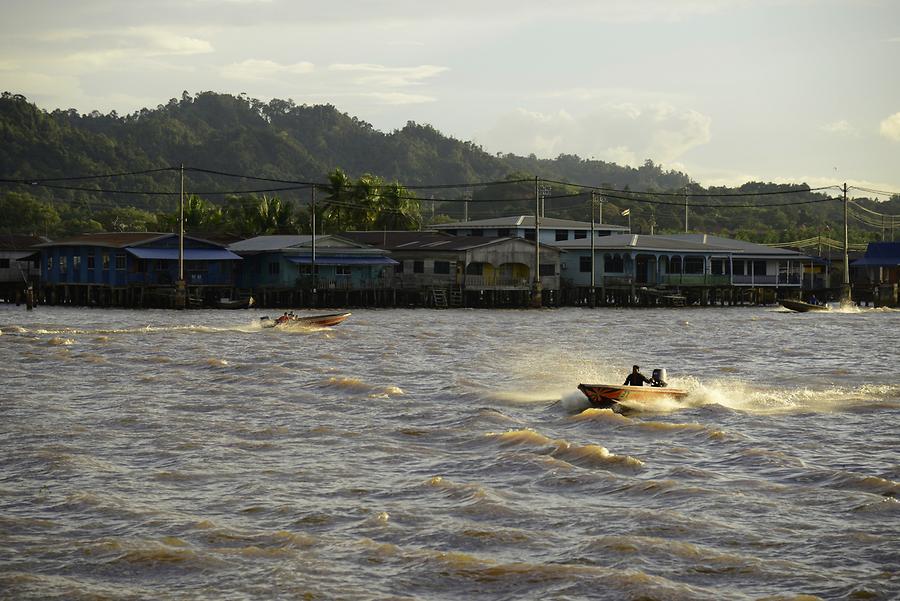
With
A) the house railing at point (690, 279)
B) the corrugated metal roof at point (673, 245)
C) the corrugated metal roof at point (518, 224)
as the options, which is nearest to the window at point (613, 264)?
the corrugated metal roof at point (673, 245)

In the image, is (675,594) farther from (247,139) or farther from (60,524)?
(247,139)

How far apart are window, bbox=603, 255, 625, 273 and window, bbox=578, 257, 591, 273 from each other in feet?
4.30

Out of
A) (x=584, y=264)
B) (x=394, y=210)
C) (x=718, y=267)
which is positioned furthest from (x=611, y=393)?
(x=394, y=210)

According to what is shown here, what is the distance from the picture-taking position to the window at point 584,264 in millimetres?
94119

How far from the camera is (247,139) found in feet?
589

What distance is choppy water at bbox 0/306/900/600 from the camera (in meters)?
14.9

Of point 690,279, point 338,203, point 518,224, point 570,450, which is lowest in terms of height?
point 570,450

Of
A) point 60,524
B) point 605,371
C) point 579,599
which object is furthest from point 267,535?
point 605,371

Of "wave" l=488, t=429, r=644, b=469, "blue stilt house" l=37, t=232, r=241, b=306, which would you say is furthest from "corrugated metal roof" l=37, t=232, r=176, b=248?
"wave" l=488, t=429, r=644, b=469

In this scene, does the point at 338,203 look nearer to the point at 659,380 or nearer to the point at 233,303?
the point at 233,303

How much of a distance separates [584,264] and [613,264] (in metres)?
2.37

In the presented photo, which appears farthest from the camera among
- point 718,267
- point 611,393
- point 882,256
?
point 882,256

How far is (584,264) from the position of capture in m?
94.3

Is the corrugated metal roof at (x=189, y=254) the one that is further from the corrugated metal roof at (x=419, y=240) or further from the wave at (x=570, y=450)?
the wave at (x=570, y=450)
